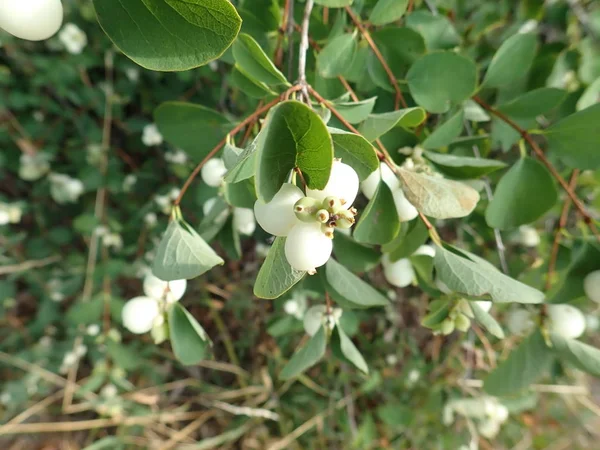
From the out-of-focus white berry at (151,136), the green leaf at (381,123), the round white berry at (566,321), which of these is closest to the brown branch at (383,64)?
the green leaf at (381,123)

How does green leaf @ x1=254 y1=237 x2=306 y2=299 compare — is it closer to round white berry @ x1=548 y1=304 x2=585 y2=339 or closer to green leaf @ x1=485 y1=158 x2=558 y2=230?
green leaf @ x1=485 y1=158 x2=558 y2=230

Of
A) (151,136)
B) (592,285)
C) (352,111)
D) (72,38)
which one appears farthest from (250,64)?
(72,38)

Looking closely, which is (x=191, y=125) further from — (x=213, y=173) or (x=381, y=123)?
(x=381, y=123)

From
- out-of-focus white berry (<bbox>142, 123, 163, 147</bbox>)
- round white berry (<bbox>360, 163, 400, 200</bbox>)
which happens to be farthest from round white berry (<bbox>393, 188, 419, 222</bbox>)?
out-of-focus white berry (<bbox>142, 123, 163, 147</bbox>)

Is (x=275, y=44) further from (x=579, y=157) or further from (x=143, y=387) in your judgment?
(x=143, y=387)

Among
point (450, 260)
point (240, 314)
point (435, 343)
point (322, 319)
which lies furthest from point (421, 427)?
point (450, 260)

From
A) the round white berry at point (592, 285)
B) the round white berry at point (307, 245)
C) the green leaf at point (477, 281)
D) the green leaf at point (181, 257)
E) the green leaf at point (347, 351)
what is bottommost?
the green leaf at point (347, 351)

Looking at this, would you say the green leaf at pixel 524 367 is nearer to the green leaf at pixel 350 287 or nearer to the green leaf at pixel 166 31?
the green leaf at pixel 350 287
